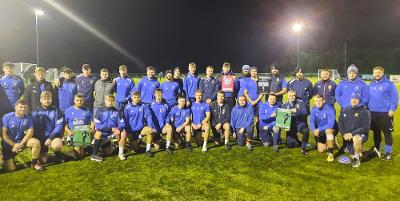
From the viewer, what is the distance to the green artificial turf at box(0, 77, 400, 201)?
5.42 m

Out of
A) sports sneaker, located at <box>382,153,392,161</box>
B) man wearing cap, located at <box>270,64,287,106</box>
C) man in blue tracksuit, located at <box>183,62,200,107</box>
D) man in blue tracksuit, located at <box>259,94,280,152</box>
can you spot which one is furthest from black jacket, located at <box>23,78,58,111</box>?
sports sneaker, located at <box>382,153,392,161</box>

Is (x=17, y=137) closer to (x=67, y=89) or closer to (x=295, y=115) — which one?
(x=67, y=89)

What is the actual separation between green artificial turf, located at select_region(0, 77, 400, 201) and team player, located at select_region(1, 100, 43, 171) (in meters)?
0.26

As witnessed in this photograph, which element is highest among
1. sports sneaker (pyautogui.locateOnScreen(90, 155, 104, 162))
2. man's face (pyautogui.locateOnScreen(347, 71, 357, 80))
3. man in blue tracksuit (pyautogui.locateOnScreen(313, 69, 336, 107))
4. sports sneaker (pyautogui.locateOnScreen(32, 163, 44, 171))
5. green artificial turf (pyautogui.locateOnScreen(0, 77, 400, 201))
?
man's face (pyautogui.locateOnScreen(347, 71, 357, 80))

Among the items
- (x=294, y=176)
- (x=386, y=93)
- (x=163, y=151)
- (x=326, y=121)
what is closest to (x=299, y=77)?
(x=326, y=121)

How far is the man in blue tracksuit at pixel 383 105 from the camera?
7.22m

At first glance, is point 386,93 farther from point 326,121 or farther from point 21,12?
point 21,12

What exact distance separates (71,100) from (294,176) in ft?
18.8

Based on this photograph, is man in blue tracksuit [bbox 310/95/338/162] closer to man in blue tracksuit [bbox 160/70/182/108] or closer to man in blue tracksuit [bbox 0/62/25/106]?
man in blue tracksuit [bbox 160/70/182/108]

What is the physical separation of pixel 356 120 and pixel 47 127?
6.33m

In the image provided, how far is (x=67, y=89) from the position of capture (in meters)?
8.74

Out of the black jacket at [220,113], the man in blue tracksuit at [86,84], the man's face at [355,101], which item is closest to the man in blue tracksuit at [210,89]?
the black jacket at [220,113]

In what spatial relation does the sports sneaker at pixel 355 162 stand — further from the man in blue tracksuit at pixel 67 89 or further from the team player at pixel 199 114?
the man in blue tracksuit at pixel 67 89

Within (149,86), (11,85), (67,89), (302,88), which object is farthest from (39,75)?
(302,88)
